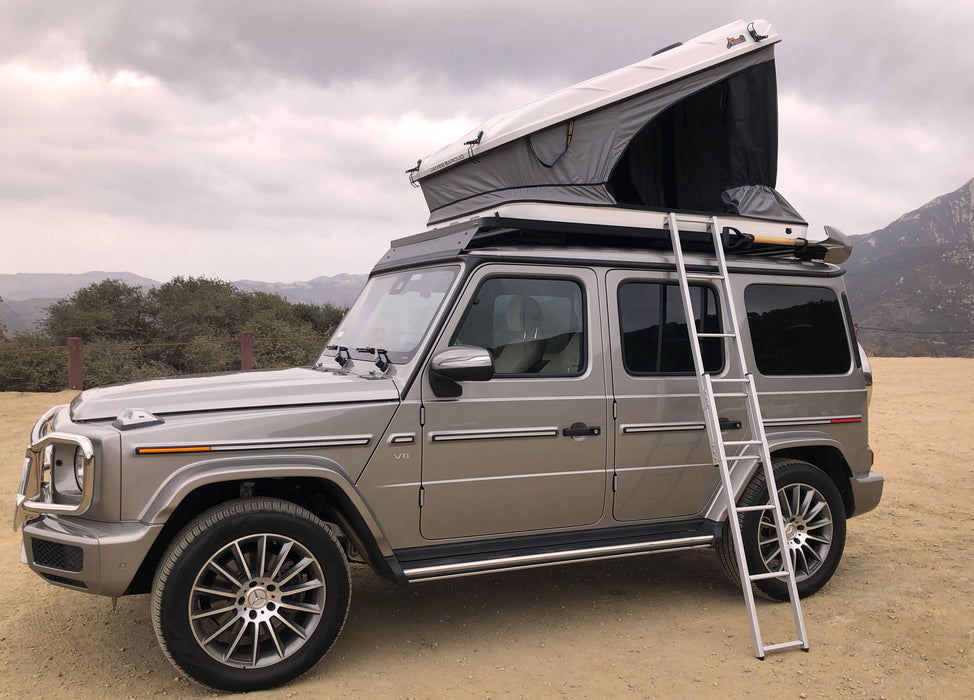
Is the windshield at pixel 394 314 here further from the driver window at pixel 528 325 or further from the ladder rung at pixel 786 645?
the ladder rung at pixel 786 645

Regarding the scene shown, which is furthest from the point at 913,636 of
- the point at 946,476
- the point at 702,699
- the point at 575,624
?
the point at 946,476

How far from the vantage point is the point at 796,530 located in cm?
529

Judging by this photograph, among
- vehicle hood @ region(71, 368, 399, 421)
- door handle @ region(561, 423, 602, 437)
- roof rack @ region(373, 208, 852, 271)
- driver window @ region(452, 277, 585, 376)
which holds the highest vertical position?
roof rack @ region(373, 208, 852, 271)

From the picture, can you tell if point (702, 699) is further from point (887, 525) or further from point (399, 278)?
point (887, 525)

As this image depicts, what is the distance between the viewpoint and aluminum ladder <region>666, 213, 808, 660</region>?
14.9 ft

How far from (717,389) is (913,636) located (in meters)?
1.79

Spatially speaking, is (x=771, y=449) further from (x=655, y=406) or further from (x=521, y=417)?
(x=521, y=417)

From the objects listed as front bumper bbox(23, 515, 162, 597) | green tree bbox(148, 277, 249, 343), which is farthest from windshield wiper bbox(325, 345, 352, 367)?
green tree bbox(148, 277, 249, 343)

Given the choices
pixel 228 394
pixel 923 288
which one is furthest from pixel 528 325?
pixel 923 288

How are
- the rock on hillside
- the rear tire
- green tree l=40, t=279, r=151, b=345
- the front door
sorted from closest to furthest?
the front door < the rear tire < green tree l=40, t=279, r=151, b=345 < the rock on hillside

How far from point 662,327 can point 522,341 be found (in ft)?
3.22

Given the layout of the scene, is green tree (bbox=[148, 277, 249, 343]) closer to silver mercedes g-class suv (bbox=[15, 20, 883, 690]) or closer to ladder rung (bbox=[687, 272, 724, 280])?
silver mercedes g-class suv (bbox=[15, 20, 883, 690])

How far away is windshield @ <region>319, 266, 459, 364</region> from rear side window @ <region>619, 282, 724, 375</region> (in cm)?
116

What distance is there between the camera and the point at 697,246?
524 cm
